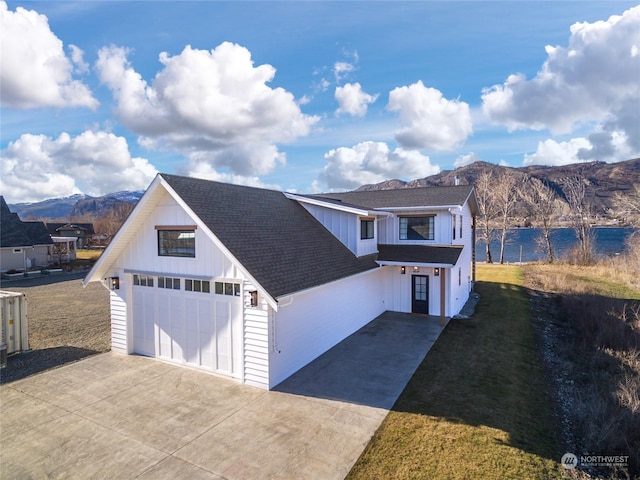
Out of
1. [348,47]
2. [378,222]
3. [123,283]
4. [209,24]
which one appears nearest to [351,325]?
[378,222]

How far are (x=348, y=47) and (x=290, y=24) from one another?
2.60 meters

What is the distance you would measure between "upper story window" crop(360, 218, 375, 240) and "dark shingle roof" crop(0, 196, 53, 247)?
33983 millimetres

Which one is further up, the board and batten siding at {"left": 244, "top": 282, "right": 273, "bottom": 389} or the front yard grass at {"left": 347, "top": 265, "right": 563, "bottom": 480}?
the board and batten siding at {"left": 244, "top": 282, "right": 273, "bottom": 389}

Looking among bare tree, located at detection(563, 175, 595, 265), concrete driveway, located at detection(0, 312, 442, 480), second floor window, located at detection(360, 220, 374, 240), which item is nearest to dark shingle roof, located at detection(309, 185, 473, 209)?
second floor window, located at detection(360, 220, 374, 240)

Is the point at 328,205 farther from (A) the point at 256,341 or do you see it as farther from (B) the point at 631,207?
(B) the point at 631,207

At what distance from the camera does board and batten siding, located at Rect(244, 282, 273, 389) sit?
29.2 ft

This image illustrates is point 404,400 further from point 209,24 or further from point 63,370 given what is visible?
point 209,24

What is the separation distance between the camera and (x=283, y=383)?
948 cm

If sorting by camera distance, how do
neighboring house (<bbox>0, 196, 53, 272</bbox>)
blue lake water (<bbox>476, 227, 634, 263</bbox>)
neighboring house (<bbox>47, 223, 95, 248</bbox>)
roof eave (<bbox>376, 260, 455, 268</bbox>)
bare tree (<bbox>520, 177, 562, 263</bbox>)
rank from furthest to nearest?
1. neighboring house (<bbox>47, 223, 95, 248</bbox>)
2. blue lake water (<bbox>476, 227, 634, 263</bbox>)
3. bare tree (<bbox>520, 177, 562, 263</bbox>)
4. neighboring house (<bbox>0, 196, 53, 272</bbox>)
5. roof eave (<bbox>376, 260, 455, 268</bbox>)

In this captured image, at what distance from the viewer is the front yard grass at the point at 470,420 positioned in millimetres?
6184

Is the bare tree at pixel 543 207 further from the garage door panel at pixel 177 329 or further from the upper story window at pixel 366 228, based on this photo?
the garage door panel at pixel 177 329

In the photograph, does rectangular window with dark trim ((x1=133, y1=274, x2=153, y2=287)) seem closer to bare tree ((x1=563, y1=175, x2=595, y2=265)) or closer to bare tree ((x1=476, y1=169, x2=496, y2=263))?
bare tree ((x1=476, y1=169, x2=496, y2=263))

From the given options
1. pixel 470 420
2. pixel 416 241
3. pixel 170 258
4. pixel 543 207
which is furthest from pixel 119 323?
pixel 543 207

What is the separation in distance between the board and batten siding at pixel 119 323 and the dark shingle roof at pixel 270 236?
4.35 m
